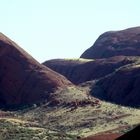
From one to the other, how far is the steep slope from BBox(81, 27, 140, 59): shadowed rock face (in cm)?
4211

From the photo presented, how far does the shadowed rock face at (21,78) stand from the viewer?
11338 cm

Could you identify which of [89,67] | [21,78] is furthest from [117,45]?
[21,78]

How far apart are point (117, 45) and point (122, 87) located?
209ft

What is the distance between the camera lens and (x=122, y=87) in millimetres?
119000

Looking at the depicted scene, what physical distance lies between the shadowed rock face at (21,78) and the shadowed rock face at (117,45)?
183 feet

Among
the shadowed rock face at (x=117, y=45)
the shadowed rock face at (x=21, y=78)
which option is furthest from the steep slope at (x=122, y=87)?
the shadowed rock face at (x=117, y=45)

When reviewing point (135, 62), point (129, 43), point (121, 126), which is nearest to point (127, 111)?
point (121, 126)

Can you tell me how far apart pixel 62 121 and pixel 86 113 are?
5.03m

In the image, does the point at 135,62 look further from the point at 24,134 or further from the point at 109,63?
the point at 24,134

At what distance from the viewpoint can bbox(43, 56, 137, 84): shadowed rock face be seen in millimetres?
143250

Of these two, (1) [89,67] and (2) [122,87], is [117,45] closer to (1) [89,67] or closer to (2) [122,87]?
(1) [89,67]

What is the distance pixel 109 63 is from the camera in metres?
147

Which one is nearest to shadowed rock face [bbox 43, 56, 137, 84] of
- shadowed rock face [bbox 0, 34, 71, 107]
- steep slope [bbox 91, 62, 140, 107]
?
steep slope [bbox 91, 62, 140, 107]

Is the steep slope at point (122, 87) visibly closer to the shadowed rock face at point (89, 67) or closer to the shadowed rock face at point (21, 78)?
the shadowed rock face at point (21, 78)
